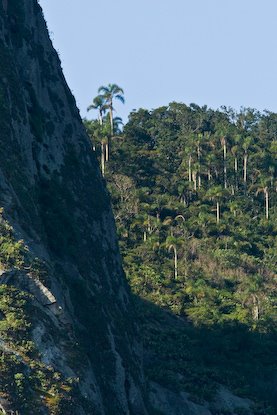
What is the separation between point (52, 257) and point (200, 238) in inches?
2419

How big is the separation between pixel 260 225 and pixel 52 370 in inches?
3169

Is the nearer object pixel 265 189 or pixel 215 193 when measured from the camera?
pixel 215 193

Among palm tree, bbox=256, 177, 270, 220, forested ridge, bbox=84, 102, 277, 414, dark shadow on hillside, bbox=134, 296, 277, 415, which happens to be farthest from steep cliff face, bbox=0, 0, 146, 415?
palm tree, bbox=256, 177, 270, 220

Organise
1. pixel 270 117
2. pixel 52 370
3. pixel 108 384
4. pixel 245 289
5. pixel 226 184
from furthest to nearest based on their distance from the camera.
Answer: pixel 270 117 → pixel 226 184 → pixel 245 289 → pixel 108 384 → pixel 52 370

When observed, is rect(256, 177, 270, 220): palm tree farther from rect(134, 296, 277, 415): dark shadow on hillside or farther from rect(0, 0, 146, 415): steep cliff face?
rect(0, 0, 146, 415): steep cliff face

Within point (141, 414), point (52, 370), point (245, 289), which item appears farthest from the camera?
point (245, 289)

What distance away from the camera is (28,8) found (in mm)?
67500

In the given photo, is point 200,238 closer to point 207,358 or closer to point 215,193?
point 215,193

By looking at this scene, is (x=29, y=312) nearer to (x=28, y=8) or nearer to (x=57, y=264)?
(x=57, y=264)

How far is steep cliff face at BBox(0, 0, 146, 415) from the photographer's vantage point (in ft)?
143

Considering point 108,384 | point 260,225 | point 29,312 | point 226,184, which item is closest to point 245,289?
point 260,225

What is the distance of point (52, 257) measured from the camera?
5531 cm

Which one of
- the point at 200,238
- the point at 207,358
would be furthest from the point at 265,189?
the point at 207,358

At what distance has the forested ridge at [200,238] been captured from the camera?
86.9 m
